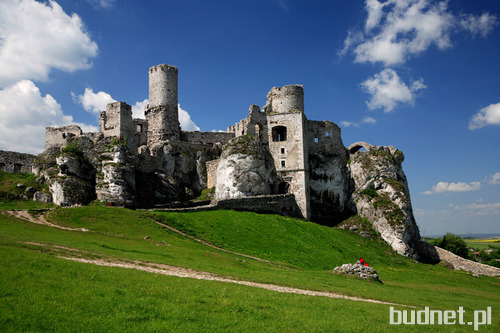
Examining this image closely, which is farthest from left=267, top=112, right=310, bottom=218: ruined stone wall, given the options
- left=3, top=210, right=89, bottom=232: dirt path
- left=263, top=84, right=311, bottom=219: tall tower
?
left=3, top=210, right=89, bottom=232: dirt path

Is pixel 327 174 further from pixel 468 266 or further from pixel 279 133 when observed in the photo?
pixel 468 266

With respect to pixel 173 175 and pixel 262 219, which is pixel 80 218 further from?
pixel 173 175

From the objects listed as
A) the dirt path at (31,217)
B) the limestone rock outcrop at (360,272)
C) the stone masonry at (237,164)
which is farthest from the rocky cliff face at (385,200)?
the dirt path at (31,217)

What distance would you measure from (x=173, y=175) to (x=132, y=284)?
39.9 m

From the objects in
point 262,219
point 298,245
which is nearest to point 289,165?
point 262,219

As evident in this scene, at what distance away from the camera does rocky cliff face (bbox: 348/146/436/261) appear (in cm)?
5153

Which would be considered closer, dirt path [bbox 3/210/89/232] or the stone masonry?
dirt path [bbox 3/210/89/232]

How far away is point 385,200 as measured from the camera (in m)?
55.2

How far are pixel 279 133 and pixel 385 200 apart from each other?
20118mm

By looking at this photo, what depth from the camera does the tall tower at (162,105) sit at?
5634cm

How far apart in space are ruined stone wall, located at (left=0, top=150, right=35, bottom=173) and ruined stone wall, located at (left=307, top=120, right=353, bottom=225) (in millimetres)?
42369

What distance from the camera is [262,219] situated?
135ft

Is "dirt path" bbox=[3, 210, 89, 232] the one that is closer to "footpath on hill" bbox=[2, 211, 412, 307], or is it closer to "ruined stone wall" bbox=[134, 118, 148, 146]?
"footpath on hill" bbox=[2, 211, 412, 307]

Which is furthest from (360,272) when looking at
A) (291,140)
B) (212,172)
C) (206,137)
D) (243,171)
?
(206,137)
